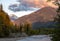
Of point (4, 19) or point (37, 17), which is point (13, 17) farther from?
point (37, 17)

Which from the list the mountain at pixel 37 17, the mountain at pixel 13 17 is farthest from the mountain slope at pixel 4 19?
the mountain at pixel 37 17

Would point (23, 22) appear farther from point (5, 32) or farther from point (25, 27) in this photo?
point (5, 32)

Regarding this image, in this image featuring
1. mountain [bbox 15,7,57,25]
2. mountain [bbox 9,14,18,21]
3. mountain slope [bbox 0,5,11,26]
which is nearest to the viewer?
mountain [bbox 15,7,57,25]

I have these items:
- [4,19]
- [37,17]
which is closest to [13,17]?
[4,19]

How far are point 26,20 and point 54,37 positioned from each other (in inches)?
623

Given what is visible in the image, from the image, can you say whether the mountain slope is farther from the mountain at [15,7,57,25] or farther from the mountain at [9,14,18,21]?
the mountain at [15,7,57,25]

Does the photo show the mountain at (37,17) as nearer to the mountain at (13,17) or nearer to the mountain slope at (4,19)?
the mountain at (13,17)

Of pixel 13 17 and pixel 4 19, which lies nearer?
pixel 13 17

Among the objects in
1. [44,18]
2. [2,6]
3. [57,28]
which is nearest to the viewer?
[57,28]

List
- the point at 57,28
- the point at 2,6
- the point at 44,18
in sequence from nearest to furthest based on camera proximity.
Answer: the point at 57,28
the point at 44,18
the point at 2,6

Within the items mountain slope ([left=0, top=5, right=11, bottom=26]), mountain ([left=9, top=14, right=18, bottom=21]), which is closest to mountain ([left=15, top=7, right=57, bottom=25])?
mountain ([left=9, top=14, right=18, bottom=21])

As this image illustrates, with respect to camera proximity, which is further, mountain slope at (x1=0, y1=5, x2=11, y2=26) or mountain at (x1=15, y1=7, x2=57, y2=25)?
mountain slope at (x1=0, y1=5, x2=11, y2=26)

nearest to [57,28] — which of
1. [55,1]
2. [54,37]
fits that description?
[54,37]

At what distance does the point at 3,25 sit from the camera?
60.7 feet
